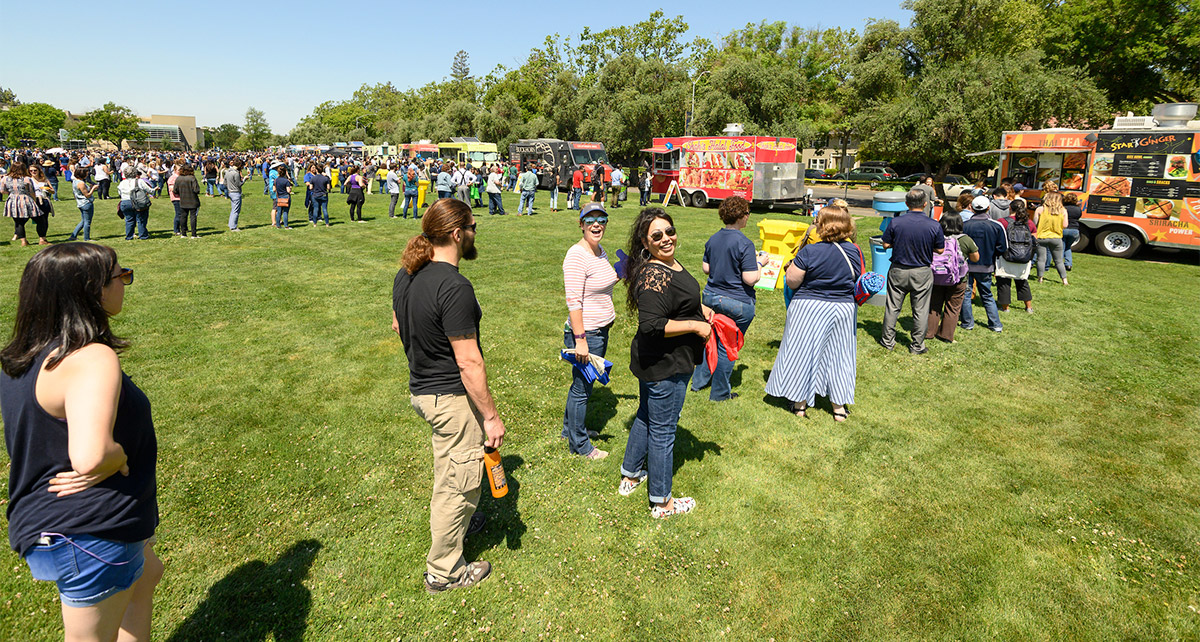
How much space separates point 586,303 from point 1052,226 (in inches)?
378

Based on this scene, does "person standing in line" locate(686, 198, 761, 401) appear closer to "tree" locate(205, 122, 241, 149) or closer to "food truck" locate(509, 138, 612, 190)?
"food truck" locate(509, 138, 612, 190)

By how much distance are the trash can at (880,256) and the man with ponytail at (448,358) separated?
565cm

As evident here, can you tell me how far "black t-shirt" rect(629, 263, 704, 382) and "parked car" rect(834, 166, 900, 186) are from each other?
41352mm

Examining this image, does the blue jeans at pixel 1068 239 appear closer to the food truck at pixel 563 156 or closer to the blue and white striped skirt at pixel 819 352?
the blue and white striped skirt at pixel 819 352

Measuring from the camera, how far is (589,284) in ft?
13.9

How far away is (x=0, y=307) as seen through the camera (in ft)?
26.1

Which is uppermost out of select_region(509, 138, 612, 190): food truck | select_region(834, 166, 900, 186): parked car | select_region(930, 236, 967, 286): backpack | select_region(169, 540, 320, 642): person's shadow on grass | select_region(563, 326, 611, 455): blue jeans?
select_region(509, 138, 612, 190): food truck

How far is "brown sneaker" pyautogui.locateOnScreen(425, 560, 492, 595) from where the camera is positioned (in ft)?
10.5

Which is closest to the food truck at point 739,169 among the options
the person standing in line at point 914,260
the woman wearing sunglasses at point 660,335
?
Result: the person standing in line at point 914,260

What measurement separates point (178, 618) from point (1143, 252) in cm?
1811

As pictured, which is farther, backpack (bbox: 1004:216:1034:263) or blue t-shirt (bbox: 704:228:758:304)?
backpack (bbox: 1004:216:1034:263)

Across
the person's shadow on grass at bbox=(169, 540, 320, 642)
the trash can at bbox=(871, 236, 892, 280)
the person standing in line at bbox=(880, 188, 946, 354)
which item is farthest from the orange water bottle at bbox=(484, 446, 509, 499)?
the trash can at bbox=(871, 236, 892, 280)

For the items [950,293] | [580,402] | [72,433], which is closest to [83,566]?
[72,433]

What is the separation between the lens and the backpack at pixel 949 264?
6.85 meters
